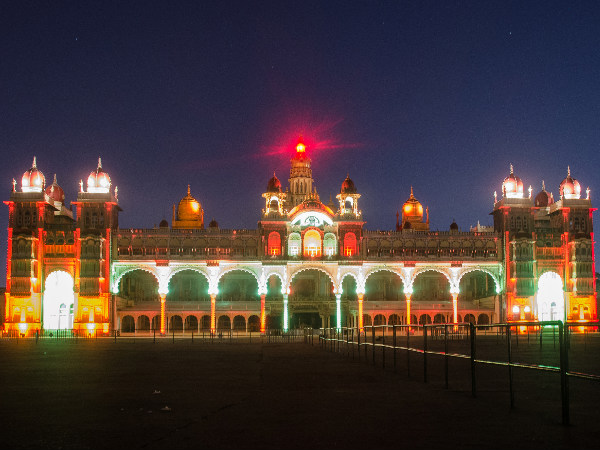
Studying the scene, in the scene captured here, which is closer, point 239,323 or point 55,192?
point 239,323

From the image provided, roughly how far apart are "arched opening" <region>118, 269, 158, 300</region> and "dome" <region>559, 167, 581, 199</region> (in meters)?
42.8

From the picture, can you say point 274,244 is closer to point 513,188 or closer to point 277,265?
point 277,265

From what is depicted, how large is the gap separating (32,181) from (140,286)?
15.3 meters

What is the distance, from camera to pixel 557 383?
14.9 m

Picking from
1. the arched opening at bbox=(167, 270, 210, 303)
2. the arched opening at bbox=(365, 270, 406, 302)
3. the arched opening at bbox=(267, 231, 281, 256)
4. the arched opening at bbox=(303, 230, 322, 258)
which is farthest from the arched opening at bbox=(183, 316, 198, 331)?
the arched opening at bbox=(365, 270, 406, 302)

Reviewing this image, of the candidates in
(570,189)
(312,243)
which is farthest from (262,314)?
(570,189)

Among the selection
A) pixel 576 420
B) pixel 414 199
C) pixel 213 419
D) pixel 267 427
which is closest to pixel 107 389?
pixel 213 419

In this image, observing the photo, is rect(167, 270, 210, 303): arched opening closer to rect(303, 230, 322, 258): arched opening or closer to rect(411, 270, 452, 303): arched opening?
rect(303, 230, 322, 258): arched opening

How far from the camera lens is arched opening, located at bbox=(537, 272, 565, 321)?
69.8 metres

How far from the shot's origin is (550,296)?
70.1 m

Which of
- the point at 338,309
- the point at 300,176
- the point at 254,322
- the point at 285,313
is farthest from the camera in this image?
the point at 300,176

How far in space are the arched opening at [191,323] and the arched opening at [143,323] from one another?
12.9 ft

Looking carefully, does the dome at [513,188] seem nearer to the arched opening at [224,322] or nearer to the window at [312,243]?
the window at [312,243]

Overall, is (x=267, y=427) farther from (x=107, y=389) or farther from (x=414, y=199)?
(x=414, y=199)
